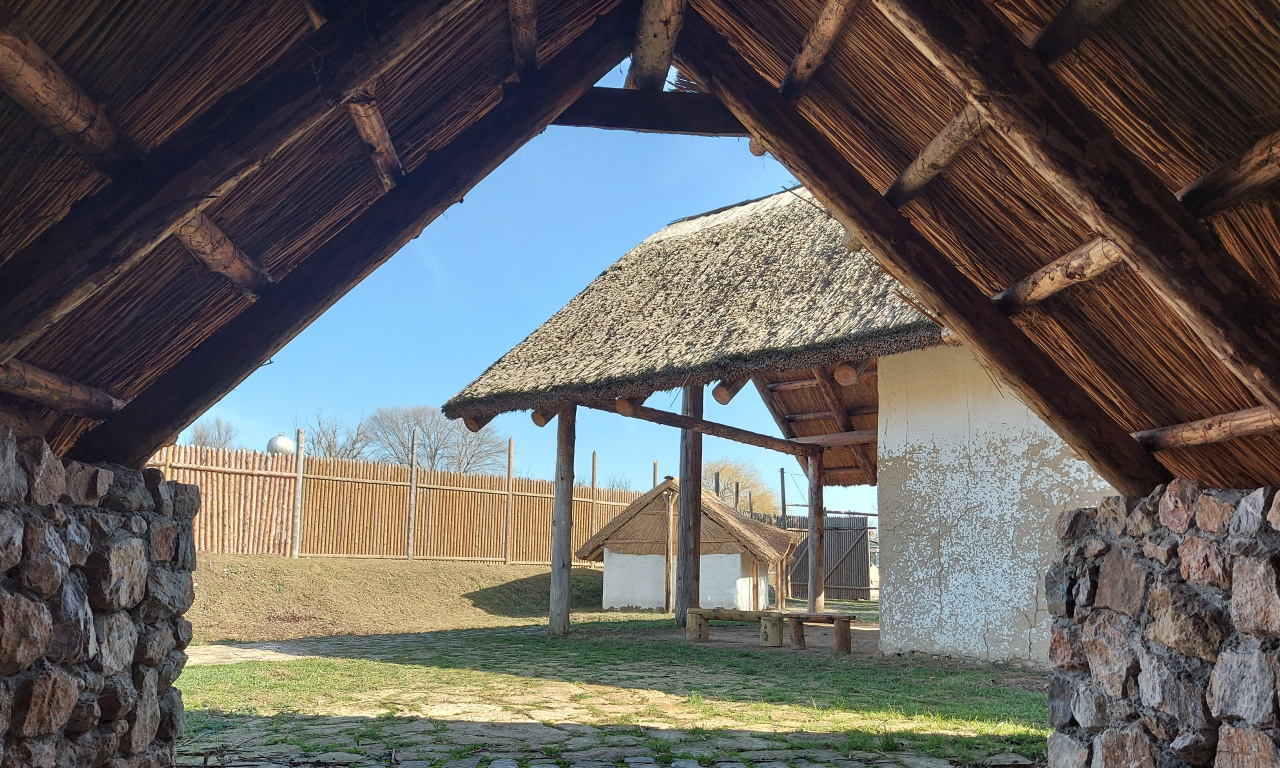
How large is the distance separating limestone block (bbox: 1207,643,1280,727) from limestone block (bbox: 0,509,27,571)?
3513mm

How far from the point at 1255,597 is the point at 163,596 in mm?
3715

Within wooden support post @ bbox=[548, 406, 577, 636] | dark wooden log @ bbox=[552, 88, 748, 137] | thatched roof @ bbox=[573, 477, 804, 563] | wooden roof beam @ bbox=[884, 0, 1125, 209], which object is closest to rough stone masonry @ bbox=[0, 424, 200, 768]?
dark wooden log @ bbox=[552, 88, 748, 137]

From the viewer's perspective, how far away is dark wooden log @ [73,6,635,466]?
3.66m

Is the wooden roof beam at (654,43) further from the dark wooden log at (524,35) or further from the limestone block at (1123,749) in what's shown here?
the limestone block at (1123,749)

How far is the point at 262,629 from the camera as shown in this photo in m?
11.6

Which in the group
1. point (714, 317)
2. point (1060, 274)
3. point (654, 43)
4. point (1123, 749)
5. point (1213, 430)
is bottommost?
point (1123, 749)

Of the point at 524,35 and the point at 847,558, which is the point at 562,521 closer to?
the point at 524,35

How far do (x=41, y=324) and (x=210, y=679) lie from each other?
518cm

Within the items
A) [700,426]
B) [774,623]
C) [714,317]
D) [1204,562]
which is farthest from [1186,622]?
[700,426]

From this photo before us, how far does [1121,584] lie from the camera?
329 centimetres

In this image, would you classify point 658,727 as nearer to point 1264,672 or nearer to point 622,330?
point 1264,672

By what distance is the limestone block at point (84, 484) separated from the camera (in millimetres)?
2963

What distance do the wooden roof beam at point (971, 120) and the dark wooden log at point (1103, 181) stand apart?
69 mm

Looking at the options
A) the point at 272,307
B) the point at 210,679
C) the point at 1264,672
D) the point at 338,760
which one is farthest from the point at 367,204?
the point at 210,679
